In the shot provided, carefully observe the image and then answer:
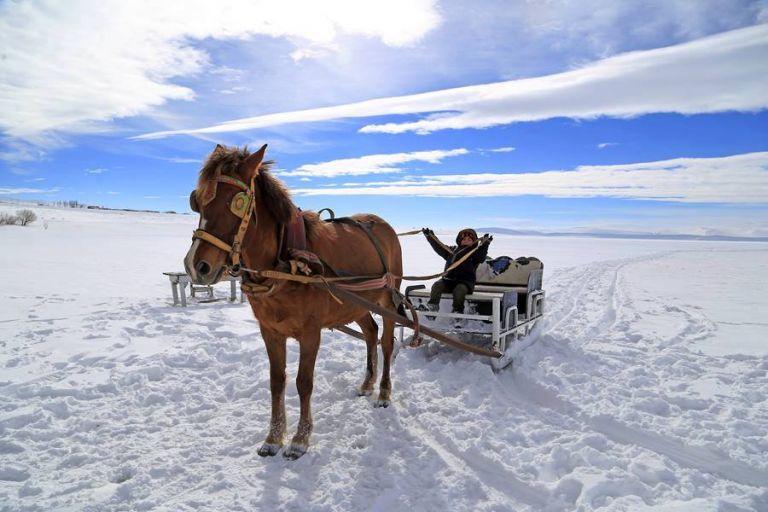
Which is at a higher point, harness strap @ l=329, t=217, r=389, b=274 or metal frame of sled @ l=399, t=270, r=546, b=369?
harness strap @ l=329, t=217, r=389, b=274

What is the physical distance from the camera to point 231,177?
337 centimetres

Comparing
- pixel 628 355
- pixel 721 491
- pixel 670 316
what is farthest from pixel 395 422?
pixel 670 316

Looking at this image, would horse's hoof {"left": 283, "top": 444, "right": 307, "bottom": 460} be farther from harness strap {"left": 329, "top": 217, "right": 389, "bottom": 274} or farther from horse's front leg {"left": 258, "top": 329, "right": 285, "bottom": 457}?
harness strap {"left": 329, "top": 217, "right": 389, "bottom": 274}

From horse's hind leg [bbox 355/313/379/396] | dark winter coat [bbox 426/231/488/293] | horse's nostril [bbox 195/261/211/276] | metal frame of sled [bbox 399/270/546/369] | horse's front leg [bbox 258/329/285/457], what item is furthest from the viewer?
dark winter coat [bbox 426/231/488/293]

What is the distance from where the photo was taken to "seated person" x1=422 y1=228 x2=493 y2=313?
20.6ft

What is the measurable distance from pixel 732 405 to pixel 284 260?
4.63 metres

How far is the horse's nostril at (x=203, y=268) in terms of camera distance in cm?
313

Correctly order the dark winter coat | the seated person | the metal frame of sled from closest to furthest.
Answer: the metal frame of sled → the seated person → the dark winter coat

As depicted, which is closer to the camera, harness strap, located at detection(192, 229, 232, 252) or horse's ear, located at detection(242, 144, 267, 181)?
harness strap, located at detection(192, 229, 232, 252)

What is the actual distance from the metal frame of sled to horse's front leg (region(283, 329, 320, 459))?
2457mm

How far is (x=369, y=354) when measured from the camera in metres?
5.51

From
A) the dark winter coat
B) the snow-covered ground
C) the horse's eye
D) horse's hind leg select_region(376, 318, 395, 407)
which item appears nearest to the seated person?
the dark winter coat

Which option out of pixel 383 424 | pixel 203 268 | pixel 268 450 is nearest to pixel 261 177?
pixel 203 268

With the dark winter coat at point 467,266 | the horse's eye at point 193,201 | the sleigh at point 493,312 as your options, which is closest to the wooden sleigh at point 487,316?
the sleigh at point 493,312
